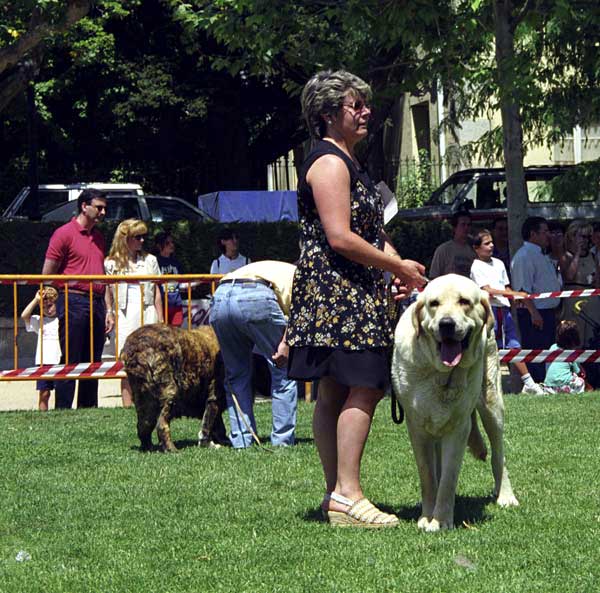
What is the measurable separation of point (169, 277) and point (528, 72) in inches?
200

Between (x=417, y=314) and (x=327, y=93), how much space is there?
109 cm

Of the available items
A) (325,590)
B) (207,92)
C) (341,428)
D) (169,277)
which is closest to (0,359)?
(169,277)

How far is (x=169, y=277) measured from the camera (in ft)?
40.0

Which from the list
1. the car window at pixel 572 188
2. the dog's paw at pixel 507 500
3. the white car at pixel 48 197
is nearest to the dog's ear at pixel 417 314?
the dog's paw at pixel 507 500

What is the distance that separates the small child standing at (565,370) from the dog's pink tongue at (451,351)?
7.87m

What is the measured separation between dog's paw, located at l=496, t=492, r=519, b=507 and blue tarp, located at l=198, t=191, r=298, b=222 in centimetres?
1916

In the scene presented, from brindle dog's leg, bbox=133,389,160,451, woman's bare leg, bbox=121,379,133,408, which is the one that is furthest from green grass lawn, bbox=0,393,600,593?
woman's bare leg, bbox=121,379,133,408

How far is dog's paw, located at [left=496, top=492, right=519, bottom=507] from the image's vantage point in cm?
643

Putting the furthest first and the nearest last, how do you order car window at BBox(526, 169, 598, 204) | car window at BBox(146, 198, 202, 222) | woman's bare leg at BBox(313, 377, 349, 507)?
1. car window at BBox(146, 198, 202, 222)
2. car window at BBox(526, 169, 598, 204)
3. woman's bare leg at BBox(313, 377, 349, 507)

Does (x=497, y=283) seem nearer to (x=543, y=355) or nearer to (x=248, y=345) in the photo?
(x=543, y=355)

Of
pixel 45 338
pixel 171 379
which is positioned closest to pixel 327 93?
pixel 171 379

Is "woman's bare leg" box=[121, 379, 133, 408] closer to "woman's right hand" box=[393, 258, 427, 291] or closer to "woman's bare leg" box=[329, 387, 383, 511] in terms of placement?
"woman's bare leg" box=[329, 387, 383, 511]

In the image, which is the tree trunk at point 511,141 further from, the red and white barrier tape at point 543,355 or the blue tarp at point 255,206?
the blue tarp at point 255,206

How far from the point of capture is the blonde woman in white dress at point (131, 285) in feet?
39.6
